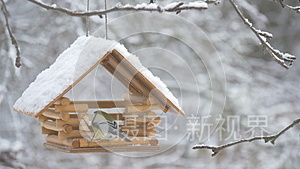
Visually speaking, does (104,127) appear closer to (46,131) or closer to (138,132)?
(138,132)

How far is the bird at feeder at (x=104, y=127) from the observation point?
6.10 feet

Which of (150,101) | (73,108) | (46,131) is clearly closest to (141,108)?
(150,101)

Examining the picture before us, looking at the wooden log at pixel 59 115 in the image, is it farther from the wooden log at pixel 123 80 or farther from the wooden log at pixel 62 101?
the wooden log at pixel 123 80

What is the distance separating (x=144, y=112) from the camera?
201cm

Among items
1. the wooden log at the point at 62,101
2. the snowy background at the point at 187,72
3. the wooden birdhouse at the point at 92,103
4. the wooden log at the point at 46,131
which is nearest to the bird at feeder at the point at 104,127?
the wooden birdhouse at the point at 92,103

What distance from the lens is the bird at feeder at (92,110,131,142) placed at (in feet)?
6.10

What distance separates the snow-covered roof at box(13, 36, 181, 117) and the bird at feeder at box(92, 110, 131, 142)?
0.17 meters

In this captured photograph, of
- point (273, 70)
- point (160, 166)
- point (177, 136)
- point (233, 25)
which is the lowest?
point (160, 166)

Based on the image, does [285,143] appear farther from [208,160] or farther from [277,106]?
[208,160]

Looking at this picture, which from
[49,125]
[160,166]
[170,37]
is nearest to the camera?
[49,125]

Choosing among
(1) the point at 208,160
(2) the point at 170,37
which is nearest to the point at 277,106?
(1) the point at 208,160

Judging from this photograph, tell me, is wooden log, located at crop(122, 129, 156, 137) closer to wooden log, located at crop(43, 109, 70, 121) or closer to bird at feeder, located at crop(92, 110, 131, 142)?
bird at feeder, located at crop(92, 110, 131, 142)

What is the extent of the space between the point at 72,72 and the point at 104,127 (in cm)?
24

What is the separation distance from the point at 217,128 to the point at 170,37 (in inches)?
36.3
